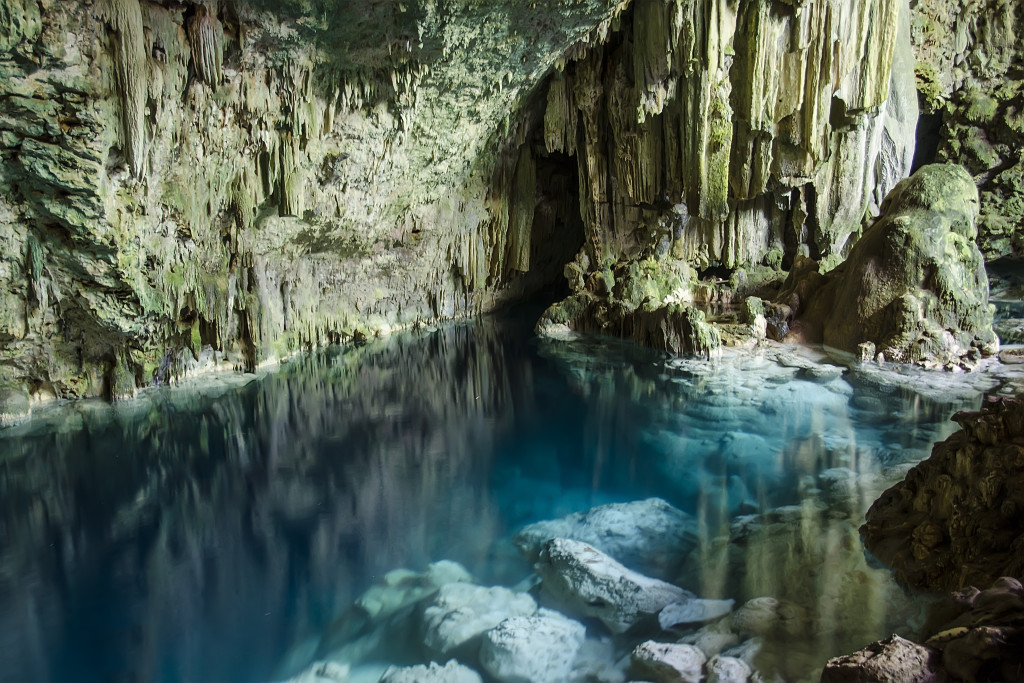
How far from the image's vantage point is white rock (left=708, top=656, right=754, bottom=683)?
3461 millimetres

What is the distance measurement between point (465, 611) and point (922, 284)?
28.8 ft

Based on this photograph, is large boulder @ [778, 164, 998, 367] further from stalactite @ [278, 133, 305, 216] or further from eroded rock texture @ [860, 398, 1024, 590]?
stalactite @ [278, 133, 305, 216]

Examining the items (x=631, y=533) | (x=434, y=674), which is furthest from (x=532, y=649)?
(x=631, y=533)

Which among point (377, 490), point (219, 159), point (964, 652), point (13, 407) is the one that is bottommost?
point (377, 490)

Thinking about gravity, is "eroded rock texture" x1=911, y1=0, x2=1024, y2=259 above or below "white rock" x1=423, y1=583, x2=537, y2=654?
above

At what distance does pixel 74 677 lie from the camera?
4133mm

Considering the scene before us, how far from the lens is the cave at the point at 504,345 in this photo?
14.0 feet

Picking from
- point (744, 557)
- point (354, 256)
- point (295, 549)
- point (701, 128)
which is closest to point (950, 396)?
point (744, 557)

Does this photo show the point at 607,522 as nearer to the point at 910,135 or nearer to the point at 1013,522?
the point at 1013,522

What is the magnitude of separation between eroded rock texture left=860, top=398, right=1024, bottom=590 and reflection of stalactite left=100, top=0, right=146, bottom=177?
7.88 meters

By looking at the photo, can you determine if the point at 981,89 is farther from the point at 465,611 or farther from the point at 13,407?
the point at 13,407

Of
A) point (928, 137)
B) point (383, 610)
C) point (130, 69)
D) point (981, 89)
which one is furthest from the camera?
point (928, 137)

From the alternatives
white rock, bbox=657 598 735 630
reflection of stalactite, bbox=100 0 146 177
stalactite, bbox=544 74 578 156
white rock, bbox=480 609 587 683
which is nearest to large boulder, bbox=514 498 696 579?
white rock, bbox=657 598 735 630

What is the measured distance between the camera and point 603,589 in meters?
4.51
